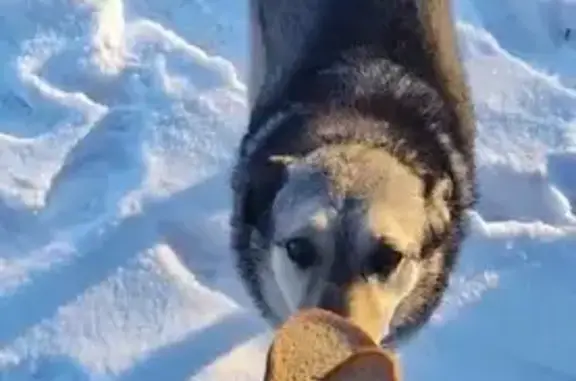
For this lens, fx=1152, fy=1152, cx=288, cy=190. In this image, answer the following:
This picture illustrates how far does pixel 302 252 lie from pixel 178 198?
1024 millimetres

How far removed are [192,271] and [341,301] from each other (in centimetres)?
104

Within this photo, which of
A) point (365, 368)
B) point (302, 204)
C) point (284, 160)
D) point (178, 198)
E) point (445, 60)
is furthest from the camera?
point (178, 198)

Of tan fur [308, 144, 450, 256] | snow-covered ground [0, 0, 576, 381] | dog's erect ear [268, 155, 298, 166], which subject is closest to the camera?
tan fur [308, 144, 450, 256]

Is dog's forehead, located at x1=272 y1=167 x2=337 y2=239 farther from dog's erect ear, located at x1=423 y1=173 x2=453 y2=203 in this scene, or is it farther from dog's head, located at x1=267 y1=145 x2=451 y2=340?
dog's erect ear, located at x1=423 y1=173 x2=453 y2=203

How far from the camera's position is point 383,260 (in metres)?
2.50

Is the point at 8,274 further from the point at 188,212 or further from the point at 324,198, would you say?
the point at 324,198

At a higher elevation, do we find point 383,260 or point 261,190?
point 383,260

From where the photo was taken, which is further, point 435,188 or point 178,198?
point 178,198

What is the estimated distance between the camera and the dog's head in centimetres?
246

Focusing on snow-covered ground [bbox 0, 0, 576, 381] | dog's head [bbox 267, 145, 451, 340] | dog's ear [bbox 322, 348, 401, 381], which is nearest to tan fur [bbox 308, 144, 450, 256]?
dog's head [bbox 267, 145, 451, 340]

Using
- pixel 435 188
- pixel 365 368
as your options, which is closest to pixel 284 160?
pixel 435 188

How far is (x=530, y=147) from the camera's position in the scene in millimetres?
3756

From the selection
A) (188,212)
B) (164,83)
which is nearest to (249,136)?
(188,212)

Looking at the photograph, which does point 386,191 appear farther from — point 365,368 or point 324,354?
point 365,368
